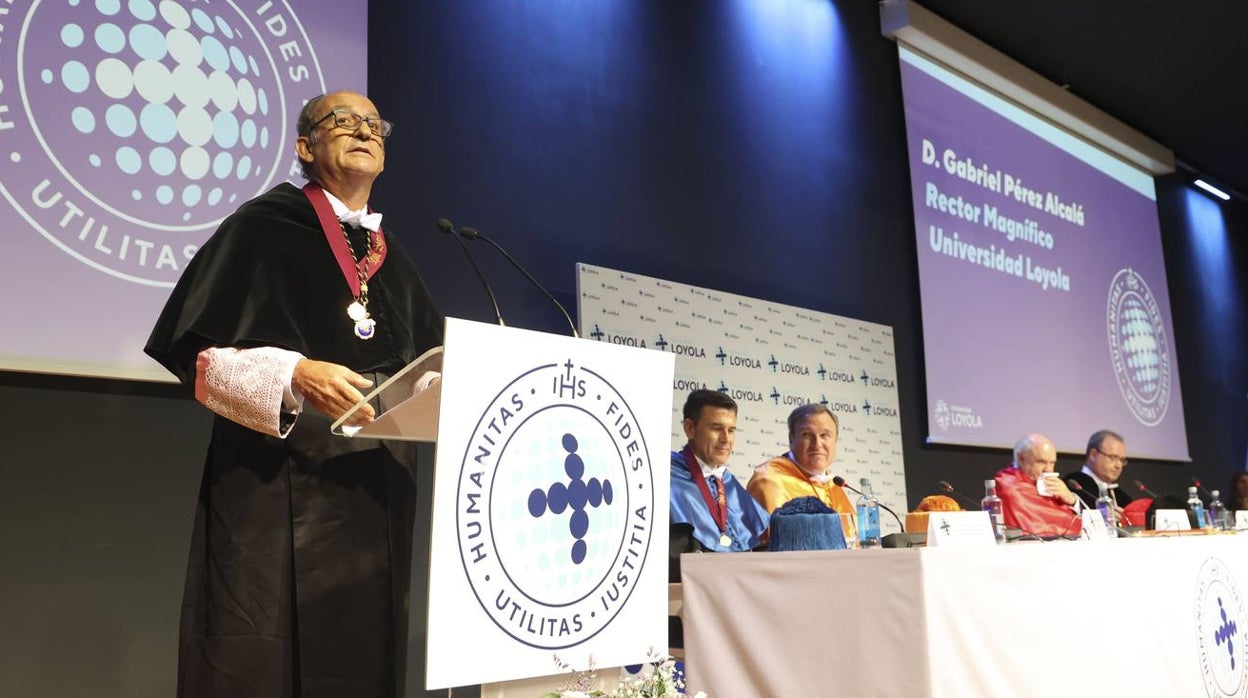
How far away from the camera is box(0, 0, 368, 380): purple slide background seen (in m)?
2.86

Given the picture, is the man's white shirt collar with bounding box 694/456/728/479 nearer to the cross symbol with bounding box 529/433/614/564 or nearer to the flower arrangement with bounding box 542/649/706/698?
the flower arrangement with bounding box 542/649/706/698

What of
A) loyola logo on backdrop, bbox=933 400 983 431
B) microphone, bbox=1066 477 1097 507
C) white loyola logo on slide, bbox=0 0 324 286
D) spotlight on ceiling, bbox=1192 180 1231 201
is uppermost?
spotlight on ceiling, bbox=1192 180 1231 201

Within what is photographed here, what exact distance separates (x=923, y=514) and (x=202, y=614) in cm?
220

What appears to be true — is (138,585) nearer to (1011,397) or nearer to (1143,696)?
(1143,696)

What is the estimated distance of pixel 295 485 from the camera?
1.86m

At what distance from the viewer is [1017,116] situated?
769 cm

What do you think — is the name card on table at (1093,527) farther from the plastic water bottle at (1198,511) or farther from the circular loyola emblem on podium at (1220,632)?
the plastic water bottle at (1198,511)

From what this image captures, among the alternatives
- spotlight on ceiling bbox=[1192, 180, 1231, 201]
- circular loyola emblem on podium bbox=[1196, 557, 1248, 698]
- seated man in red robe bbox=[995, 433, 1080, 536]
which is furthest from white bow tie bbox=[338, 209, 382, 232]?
spotlight on ceiling bbox=[1192, 180, 1231, 201]

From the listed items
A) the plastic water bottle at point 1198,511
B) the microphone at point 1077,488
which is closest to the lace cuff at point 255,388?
the plastic water bottle at point 1198,511

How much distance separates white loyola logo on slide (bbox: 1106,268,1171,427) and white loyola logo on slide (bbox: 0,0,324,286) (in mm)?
6678

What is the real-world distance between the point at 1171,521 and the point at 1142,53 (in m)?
5.40

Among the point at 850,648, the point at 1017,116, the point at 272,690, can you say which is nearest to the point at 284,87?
the point at 272,690

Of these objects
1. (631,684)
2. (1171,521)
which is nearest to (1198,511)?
(1171,521)

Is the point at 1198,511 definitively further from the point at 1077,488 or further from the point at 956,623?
the point at 956,623
